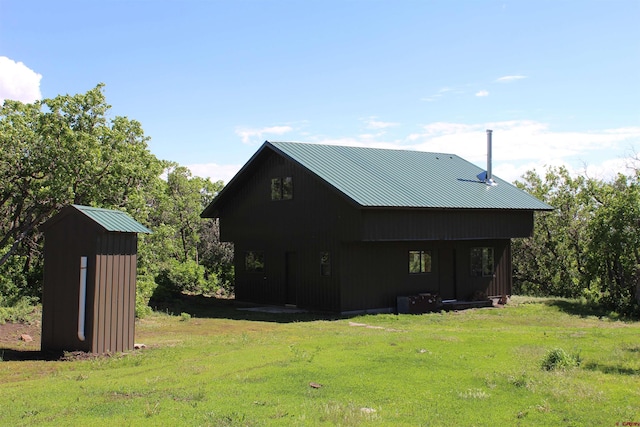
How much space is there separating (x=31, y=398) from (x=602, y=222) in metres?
26.4

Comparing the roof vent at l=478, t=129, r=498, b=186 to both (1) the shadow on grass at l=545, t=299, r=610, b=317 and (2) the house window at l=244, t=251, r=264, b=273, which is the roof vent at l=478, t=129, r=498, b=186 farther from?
(2) the house window at l=244, t=251, r=264, b=273

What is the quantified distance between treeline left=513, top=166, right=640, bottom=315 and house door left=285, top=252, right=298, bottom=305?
46.0 feet

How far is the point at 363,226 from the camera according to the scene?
22750 mm

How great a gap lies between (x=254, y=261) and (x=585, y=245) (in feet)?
59.4

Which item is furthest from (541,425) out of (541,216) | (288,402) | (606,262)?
Result: (541,216)

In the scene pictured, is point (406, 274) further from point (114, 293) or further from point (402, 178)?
point (114, 293)

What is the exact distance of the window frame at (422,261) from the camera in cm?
2616

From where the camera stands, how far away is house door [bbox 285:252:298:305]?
26270 millimetres

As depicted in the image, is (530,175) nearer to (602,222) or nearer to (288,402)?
(602,222)

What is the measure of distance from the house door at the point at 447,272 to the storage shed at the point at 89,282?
52.2ft

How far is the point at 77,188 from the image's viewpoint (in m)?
22.3

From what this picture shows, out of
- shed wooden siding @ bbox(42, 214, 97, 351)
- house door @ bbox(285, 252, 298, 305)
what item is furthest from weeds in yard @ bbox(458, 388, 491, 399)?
house door @ bbox(285, 252, 298, 305)

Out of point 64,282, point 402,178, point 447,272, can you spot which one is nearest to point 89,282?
point 64,282

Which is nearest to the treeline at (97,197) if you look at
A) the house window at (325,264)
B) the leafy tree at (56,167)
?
the leafy tree at (56,167)
